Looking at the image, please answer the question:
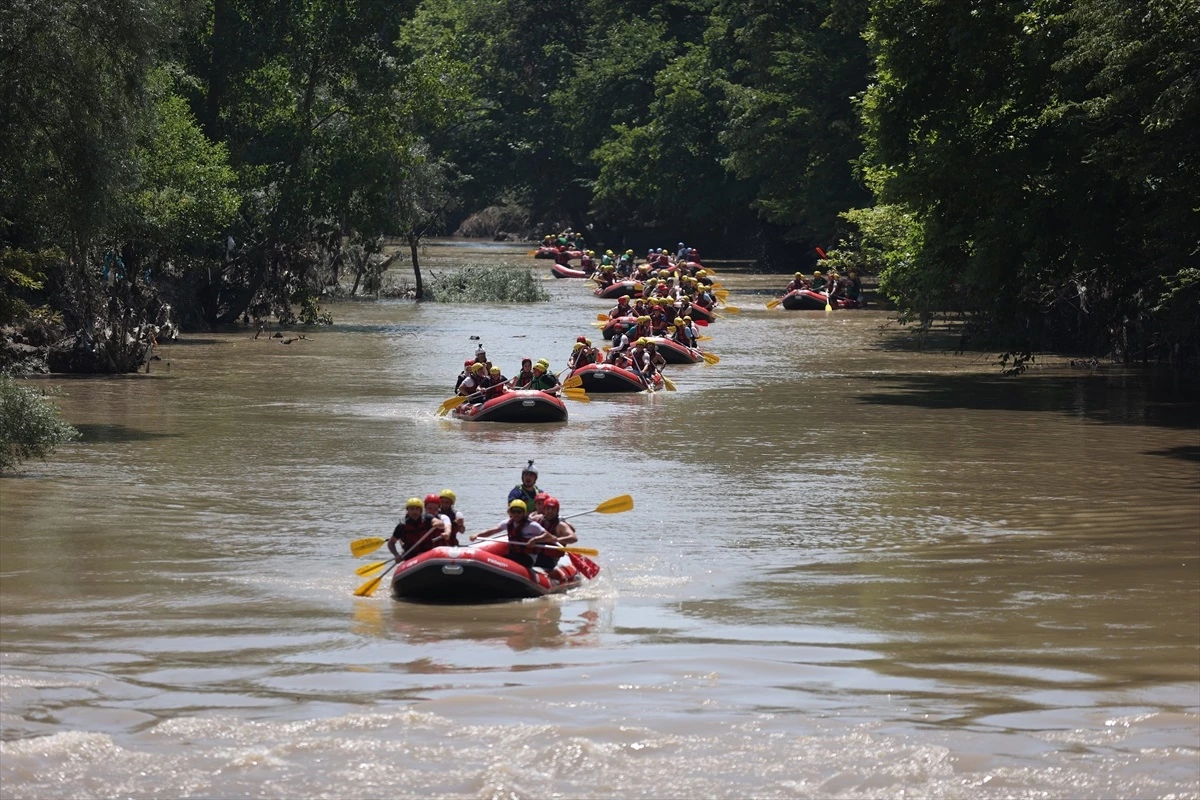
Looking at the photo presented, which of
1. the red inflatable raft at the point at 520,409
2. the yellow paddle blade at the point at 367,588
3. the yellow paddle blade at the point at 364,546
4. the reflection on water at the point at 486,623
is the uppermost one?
the red inflatable raft at the point at 520,409

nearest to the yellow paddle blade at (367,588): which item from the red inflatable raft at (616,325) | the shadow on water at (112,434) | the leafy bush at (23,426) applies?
the leafy bush at (23,426)

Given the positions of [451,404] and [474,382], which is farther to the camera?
[474,382]

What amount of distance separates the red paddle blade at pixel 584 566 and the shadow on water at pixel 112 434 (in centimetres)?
1038

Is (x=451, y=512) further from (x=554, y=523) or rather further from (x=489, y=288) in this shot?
(x=489, y=288)

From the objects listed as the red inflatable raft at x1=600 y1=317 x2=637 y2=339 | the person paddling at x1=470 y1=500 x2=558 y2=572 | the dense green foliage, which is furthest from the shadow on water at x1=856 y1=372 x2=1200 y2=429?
the person paddling at x1=470 y1=500 x2=558 y2=572

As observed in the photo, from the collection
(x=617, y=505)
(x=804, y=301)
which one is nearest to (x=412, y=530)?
(x=617, y=505)

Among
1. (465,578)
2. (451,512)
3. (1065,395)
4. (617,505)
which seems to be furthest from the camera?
(1065,395)

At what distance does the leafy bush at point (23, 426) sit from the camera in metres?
21.1

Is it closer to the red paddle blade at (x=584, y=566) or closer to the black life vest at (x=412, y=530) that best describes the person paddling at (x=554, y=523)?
the red paddle blade at (x=584, y=566)

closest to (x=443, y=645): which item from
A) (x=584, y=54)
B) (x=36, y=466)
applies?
(x=36, y=466)

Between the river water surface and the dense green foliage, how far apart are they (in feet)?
10.2

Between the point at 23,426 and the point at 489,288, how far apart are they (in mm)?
36500

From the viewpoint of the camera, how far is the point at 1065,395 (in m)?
30.9

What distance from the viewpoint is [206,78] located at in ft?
142
